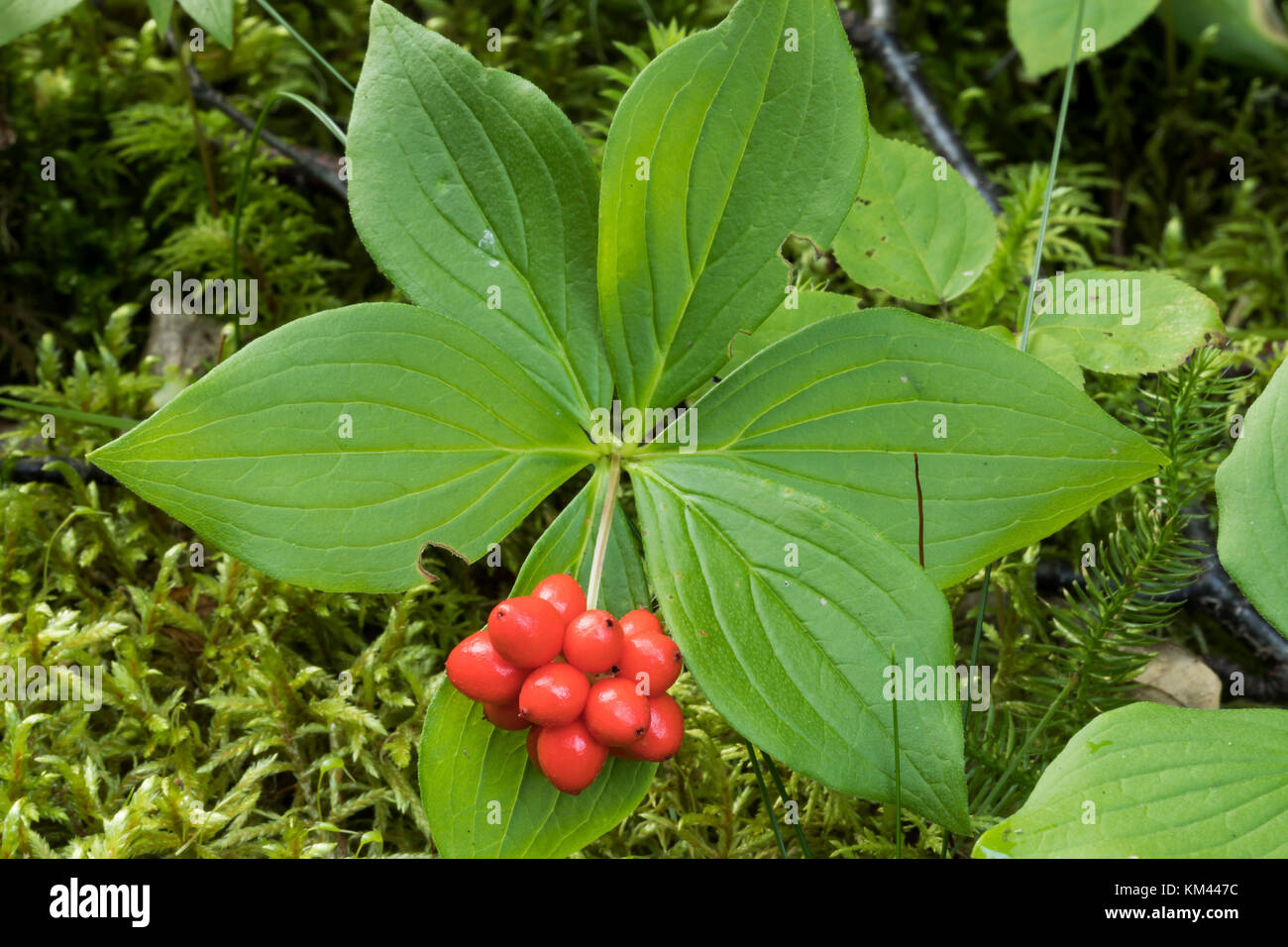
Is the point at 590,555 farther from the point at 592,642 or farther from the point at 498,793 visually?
the point at 498,793

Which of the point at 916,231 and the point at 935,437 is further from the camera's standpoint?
the point at 916,231

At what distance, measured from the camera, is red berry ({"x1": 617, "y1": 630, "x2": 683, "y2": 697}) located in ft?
5.04

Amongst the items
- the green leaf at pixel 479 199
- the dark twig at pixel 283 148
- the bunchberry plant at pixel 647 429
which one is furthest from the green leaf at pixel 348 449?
the dark twig at pixel 283 148

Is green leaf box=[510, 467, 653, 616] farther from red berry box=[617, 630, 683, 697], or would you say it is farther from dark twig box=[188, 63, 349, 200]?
dark twig box=[188, 63, 349, 200]

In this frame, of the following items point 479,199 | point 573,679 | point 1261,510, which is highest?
point 479,199

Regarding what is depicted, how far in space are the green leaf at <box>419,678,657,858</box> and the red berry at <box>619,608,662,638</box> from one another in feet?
0.88

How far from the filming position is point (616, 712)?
1.46m

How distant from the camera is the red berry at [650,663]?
1.54 meters

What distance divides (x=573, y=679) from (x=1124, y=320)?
5.18ft

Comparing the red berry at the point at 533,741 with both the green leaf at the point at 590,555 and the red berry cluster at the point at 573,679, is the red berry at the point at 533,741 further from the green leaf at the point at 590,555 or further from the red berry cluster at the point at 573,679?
the green leaf at the point at 590,555

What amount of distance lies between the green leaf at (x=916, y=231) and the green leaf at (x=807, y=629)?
90 centimetres

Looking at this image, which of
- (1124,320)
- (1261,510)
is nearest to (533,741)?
(1261,510)
